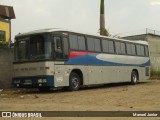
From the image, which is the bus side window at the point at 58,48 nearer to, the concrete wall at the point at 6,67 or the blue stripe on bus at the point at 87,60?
the blue stripe on bus at the point at 87,60

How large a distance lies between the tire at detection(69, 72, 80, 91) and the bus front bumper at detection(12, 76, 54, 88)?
162cm

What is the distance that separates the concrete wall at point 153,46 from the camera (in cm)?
4253

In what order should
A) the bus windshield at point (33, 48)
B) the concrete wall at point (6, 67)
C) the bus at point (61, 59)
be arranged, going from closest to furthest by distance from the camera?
the bus windshield at point (33, 48) < the bus at point (61, 59) < the concrete wall at point (6, 67)

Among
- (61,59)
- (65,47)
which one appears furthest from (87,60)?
(61,59)

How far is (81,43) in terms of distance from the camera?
22.3 meters

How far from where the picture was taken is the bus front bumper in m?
20.0

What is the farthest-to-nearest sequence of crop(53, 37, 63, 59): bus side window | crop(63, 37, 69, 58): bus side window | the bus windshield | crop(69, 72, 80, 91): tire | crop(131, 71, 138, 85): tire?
crop(131, 71, 138, 85): tire
crop(69, 72, 80, 91): tire
crop(63, 37, 69, 58): bus side window
crop(53, 37, 63, 59): bus side window
the bus windshield

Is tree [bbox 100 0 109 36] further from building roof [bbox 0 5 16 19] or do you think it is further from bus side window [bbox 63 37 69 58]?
building roof [bbox 0 5 16 19]

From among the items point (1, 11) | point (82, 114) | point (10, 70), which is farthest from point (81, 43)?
point (1, 11)

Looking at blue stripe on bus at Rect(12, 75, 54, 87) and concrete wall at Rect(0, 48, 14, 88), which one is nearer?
blue stripe on bus at Rect(12, 75, 54, 87)

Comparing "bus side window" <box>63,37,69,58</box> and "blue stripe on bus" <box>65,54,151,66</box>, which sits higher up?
"bus side window" <box>63,37,69,58</box>

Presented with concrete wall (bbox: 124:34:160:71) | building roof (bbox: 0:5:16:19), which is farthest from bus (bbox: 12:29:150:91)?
building roof (bbox: 0:5:16:19)

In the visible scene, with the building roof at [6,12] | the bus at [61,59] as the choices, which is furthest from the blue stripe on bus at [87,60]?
the building roof at [6,12]

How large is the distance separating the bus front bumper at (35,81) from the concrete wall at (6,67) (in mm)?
3305
